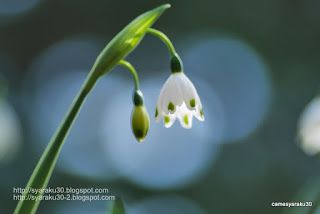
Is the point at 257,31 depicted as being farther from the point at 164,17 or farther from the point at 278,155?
the point at 278,155

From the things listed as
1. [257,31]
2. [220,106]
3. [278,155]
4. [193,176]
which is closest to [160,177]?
[193,176]

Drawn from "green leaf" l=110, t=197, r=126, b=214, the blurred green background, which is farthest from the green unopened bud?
the blurred green background

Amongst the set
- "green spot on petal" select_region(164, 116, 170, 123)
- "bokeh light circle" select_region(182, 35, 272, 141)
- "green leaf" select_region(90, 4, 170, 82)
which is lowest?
"green spot on petal" select_region(164, 116, 170, 123)

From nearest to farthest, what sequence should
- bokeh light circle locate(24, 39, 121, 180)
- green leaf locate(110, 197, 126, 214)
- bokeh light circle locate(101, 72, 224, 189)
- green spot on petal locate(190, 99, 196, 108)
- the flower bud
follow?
1. green leaf locate(110, 197, 126, 214)
2. the flower bud
3. green spot on petal locate(190, 99, 196, 108)
4. bokeh light circle locate(24, 39, 121, 180)
5. bokeh light circle locate(101, 72, 224, 189)

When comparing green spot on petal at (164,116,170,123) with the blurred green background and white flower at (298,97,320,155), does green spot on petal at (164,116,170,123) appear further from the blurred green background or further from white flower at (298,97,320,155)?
the blurred green background

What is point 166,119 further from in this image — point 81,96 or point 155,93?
point 155,93
